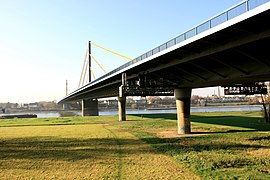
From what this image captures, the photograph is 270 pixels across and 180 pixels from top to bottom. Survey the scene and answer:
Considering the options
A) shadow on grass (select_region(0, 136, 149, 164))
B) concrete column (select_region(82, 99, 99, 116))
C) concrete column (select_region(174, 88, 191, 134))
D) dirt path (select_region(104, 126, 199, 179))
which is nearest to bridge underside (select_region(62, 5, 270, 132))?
concrete column (select_region(174, 88, 191, 134))

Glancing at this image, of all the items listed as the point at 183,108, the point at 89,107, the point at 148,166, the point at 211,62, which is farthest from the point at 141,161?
the point at 89,107

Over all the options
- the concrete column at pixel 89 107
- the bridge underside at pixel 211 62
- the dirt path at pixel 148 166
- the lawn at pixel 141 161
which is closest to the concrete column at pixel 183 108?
the bridge underside at pixel 211 62

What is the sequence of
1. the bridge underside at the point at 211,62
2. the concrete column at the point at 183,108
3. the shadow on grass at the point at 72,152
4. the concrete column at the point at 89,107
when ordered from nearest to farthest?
the bridge underside at the point at 211,62, the shadow on grass at the point at 72,152, the concrete column at the point at 183,108, the concrete column at the point at 89,107

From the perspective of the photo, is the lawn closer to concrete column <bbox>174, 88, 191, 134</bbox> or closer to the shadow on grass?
the shadow on grass

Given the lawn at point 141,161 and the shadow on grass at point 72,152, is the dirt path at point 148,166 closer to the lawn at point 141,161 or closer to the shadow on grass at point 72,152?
the lawn at point 141,161

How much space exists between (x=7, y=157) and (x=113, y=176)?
33.2ft

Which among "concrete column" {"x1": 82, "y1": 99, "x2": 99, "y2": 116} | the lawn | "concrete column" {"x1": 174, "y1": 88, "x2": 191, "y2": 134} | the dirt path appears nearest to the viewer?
the dirt path

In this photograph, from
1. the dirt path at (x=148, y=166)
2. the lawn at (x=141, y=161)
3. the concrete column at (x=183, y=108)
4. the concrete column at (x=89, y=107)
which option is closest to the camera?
the dirt path at (x=148, y=166)

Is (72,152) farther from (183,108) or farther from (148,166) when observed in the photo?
(183,108)

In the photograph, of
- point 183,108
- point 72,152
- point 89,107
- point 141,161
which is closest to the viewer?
point 141,161

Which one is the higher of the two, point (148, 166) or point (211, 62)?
point (211, 62)

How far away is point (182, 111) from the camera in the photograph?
36.2 meters

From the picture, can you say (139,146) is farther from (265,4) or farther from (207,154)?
(265,4)

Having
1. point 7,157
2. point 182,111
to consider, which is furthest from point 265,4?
point 182,111
